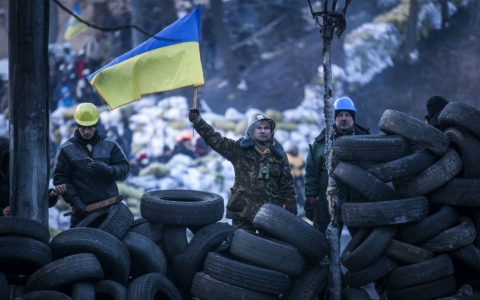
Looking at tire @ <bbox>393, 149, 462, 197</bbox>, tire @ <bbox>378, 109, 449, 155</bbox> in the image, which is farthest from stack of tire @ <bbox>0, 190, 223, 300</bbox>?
tire @ <bbox>378, 109, 449, 155</bbox>

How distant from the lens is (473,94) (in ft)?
65.9

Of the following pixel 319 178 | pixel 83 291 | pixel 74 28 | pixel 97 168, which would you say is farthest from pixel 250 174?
pixel 74 28

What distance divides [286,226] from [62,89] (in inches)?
621

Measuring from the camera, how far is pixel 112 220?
21.1ft

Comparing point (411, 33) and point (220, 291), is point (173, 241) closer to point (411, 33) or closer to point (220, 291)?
point (220, 291)

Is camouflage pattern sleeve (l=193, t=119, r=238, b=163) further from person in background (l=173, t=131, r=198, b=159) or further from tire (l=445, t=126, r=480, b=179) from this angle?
person in background (l=173, t=131, r=198, b=159)

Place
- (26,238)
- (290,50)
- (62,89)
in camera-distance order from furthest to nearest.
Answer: (290,50) → (62,89) → (26,238)

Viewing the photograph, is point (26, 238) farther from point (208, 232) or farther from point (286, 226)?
point (286, 226)

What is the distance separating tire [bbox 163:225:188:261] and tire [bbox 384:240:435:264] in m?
2.24

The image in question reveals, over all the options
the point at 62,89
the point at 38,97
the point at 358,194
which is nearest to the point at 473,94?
the point at 62,89

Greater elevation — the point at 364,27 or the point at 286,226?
the point at 364,27

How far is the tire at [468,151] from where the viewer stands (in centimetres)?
621

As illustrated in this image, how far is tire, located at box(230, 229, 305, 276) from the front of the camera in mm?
5852

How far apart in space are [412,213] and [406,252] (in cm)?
41
